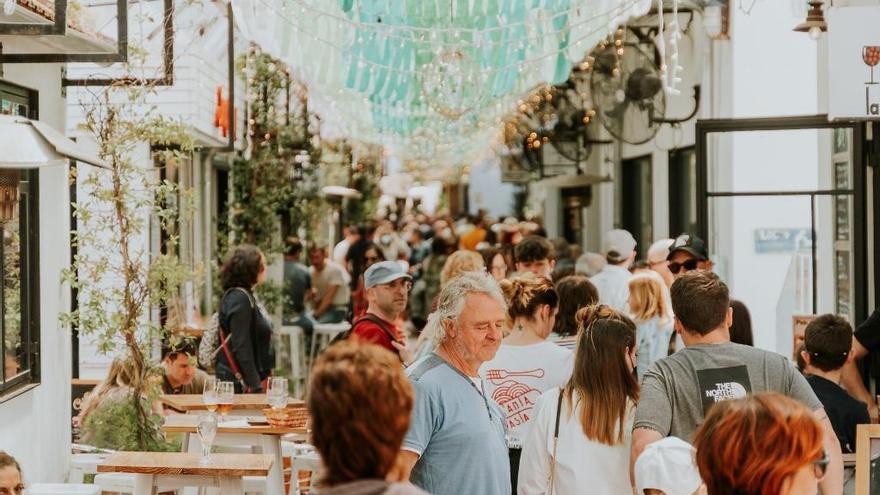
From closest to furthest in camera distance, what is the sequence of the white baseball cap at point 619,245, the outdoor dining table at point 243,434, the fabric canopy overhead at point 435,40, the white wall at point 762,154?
1. the outdoor dining table at point 243,434
2. the fabric canopy overhead at point 435,40
3. the white baseball cap at point 619,245
4. the white wall at point 762,154

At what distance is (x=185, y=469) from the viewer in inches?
243

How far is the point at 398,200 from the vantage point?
5444 centimetres

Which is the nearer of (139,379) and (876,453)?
(876,453)

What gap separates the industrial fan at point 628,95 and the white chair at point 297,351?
4.18 m

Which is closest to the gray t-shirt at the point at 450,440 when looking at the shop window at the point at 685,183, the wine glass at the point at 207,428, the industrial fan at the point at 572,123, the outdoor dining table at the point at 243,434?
the wine glass at the point at 207,428

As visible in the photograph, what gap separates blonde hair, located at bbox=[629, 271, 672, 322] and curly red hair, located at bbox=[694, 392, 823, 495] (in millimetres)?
5683

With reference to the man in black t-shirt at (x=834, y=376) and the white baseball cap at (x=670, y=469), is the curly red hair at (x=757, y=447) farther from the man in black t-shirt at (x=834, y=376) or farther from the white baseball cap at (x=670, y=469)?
the man in black t-shirt at (x=834, y=376)

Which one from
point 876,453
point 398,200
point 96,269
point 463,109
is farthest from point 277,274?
point 398,200

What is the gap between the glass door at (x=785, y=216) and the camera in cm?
902

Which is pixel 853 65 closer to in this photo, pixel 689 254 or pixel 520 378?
pixel 689 254

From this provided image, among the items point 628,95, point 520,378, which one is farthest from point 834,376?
point 628,95

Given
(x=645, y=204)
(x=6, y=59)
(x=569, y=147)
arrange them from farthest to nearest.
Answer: (x=569, y=147) < (x=645, y=204) < (x=6, y=59)

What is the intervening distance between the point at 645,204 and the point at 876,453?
12.5 m

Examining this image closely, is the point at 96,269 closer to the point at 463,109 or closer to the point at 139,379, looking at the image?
the point at 139,379
